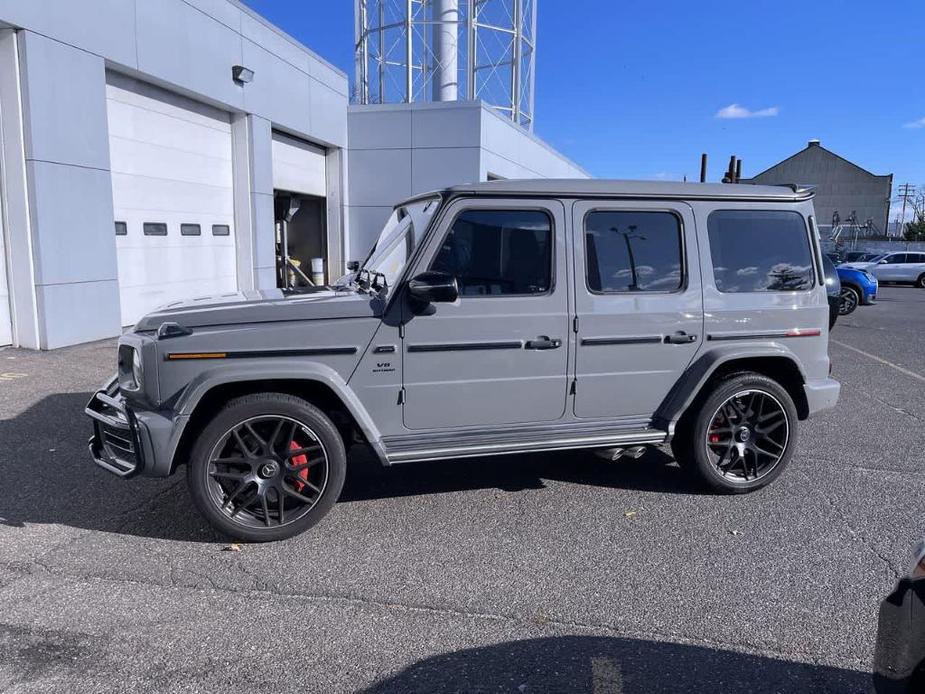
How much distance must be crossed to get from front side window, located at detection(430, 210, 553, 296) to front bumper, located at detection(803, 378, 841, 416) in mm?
2058

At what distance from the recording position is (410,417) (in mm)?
4273

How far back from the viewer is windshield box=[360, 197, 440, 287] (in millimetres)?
4398

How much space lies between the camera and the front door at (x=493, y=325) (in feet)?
14.0

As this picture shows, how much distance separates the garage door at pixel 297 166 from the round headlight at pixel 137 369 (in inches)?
471

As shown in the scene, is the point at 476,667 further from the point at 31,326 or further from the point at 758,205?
the point at 31,326

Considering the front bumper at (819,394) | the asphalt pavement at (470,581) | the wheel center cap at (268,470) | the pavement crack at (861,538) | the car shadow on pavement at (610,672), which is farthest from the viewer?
the front bumper at (819,394)

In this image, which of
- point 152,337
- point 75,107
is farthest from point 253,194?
point 152,337

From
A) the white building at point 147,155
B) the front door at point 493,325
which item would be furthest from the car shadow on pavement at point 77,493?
the white building at point 147,155

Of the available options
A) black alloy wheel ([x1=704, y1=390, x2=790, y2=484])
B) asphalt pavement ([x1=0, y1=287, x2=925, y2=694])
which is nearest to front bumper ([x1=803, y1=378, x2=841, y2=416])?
black alloy wheel ([x1=704, y1=390, x2=790, y2=484])

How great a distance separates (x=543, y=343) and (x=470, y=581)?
148 cm

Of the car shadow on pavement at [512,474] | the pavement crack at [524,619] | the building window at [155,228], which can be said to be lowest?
the pavement crack at [524,619]

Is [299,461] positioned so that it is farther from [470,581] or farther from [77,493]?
[77,493]

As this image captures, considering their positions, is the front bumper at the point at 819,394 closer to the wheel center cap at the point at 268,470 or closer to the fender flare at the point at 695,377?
the fender flare at the point at 695,377

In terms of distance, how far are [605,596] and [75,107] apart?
9341 millimetres
